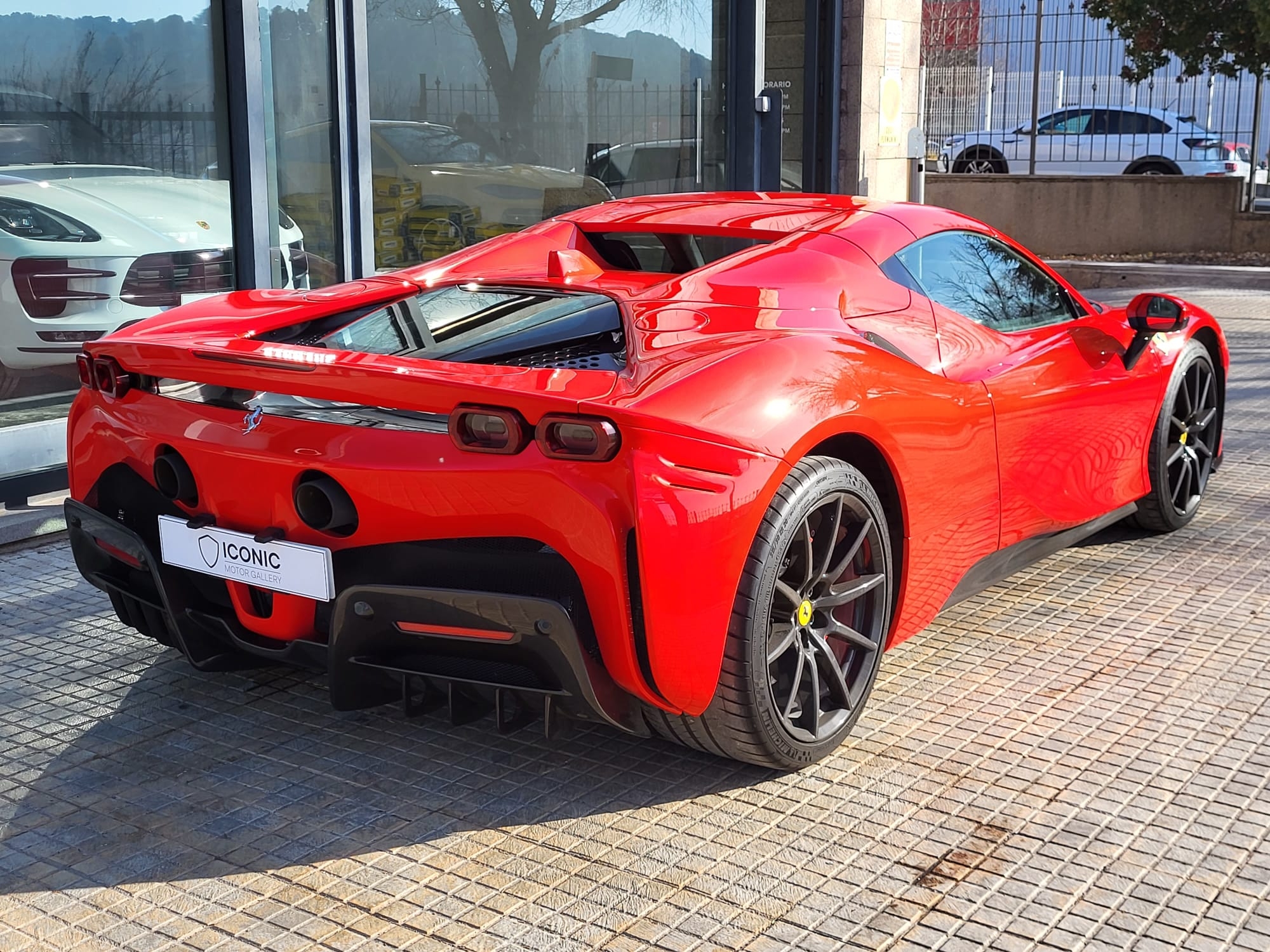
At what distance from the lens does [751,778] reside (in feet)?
11.2

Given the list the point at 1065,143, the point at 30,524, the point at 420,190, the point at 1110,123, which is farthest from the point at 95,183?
Answer: the point at 1110,123

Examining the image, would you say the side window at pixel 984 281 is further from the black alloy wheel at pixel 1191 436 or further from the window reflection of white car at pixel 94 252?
the window reflection of white car at pixel 94 252

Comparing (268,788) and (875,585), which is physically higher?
(875,585)

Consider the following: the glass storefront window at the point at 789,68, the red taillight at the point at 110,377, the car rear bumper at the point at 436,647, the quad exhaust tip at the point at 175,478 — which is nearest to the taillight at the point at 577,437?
the car rear bumper at the point at 436,647

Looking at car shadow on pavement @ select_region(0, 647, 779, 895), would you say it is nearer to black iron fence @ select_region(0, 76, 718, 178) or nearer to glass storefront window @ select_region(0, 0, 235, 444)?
glass storefront window @ select_region(0, 0, 235, 444)

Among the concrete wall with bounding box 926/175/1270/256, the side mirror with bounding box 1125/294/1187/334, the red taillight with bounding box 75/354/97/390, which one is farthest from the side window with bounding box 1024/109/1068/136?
the red taillight with bounding box 75/354/97/390

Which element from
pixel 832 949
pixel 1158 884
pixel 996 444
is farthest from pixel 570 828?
pixel 996 444

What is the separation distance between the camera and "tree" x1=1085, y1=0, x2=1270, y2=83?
17.1 metres

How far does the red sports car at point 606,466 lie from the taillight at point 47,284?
280cm

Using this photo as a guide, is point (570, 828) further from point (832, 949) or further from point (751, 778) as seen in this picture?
point (832, 949)

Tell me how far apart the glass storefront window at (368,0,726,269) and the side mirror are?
458 centimetres

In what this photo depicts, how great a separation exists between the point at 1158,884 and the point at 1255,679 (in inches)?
54.9

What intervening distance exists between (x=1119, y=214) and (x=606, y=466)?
1718 centimetres

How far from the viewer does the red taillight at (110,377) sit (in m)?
3.53
